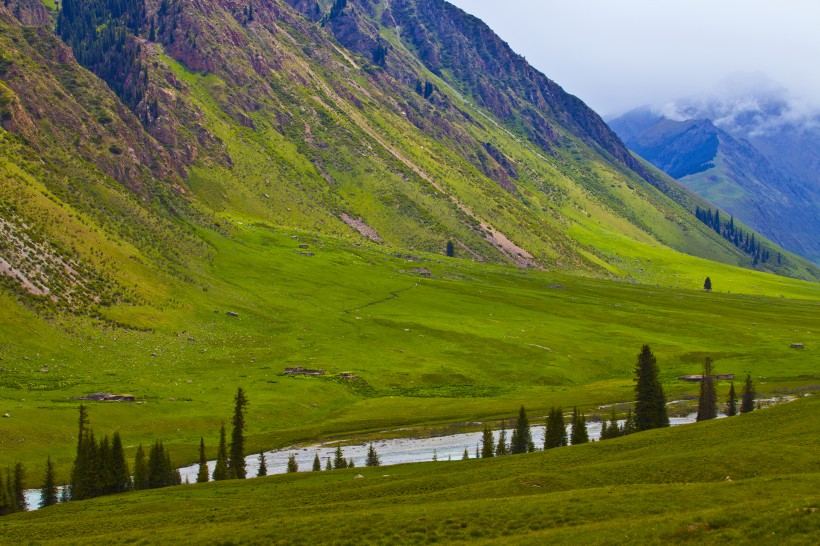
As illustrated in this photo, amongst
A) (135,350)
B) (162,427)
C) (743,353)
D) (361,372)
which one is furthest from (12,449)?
(743,353)

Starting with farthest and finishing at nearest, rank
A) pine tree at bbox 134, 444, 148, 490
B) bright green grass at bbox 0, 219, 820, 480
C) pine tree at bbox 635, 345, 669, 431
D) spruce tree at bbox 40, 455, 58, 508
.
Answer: bright green grass at bbox 0, 219, 820, 480, pine tree at bbox 635, 345, 669, 431, pine tree at bbox 134, 444, 148, 490, spruce tree at bbox 40, 455, 58, 508

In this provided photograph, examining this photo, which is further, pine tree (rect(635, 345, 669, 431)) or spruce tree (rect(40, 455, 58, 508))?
pine tree (rect(635, 345, 669, 431))

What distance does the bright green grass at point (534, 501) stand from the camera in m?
41.0

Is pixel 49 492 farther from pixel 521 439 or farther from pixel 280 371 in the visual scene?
pixel 280 371

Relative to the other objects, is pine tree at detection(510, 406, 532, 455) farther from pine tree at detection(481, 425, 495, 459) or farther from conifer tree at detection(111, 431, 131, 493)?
conifer tree at detection(111, 431, 131, 493)

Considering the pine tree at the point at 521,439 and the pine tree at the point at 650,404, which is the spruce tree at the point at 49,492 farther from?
the pine tree at the point at 650,404

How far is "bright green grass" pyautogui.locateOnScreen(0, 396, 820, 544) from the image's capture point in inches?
1615

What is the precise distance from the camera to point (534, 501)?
52250 millimetres

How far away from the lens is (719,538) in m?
36.2

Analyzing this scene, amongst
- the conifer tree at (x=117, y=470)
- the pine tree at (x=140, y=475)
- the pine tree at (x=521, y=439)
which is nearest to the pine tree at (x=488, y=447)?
the pine tree at (x=521, y=439)

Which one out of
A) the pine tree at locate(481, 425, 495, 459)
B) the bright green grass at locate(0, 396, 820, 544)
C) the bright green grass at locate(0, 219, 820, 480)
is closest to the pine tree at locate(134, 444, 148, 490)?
the bright green grass at locate(0, 396, 820, 544)

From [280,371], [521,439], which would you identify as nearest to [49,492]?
[521,439]

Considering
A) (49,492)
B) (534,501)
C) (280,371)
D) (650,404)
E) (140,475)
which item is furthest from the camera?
(280,371)

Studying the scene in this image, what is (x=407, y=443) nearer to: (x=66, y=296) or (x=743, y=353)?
Result: (x=66, y=296)
